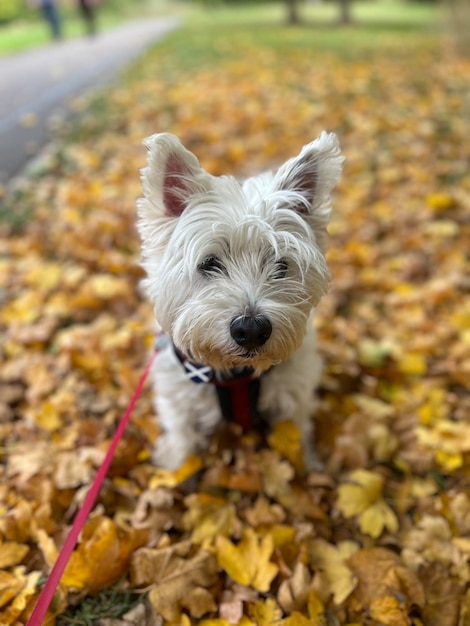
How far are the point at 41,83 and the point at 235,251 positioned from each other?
1211cm

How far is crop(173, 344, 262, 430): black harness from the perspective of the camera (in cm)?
265

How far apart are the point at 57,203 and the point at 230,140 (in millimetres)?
3258

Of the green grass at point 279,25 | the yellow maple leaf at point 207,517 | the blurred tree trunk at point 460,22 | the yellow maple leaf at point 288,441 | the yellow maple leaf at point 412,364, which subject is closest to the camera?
the yellow maple leaf at point 207,517

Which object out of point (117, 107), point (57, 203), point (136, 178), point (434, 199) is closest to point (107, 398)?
point (57, 203)

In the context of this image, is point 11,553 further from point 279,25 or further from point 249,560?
A: point 279,25

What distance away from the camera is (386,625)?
2227mm

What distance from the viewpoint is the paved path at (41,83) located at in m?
7.83

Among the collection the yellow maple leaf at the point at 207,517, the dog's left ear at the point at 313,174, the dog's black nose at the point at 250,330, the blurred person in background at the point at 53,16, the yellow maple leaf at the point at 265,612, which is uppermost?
the blurred person in background at the point at 53,16

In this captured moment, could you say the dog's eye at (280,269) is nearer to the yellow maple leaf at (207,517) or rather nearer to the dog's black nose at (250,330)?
the dog's black nose at (250,330)

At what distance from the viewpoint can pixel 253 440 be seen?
3.18 m

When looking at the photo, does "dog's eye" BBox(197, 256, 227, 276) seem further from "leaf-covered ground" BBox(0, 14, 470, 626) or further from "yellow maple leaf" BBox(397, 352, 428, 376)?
"yellow maple leaf" BBox(397, 352, 428, 376)

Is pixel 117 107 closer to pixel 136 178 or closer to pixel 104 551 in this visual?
pixel 136 178

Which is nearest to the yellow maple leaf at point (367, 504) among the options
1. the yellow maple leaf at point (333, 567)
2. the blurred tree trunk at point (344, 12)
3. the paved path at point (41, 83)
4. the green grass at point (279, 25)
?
the yellow maple leaf at point (333, 567)

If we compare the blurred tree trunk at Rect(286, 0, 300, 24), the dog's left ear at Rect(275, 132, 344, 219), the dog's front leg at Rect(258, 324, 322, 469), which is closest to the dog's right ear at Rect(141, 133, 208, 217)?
the dog's left ear at Rect(275, 132, 344, 219)
